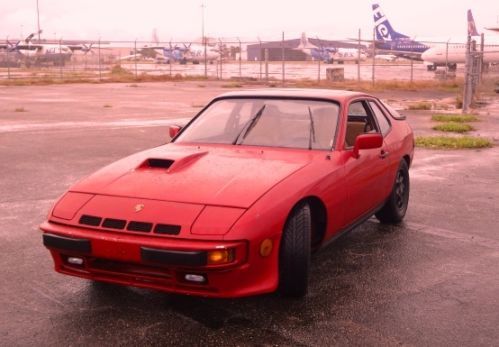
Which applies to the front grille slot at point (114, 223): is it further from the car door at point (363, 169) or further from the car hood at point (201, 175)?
the car door at point (363, 169)

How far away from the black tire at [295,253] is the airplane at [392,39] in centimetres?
4801

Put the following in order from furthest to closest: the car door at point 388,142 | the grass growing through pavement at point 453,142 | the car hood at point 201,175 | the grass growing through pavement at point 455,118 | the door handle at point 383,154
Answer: the grass growing through pavement at point 455,118, the grass growing through pavement at point 453,142, the car door at point 388,142, the door handle at point 383,154, the car hood at point 201,175

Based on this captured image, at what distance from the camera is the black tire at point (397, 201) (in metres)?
6.01

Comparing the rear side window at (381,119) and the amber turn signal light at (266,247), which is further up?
the rear side window at (381,119)

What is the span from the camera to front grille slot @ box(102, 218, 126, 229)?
12.2 feet

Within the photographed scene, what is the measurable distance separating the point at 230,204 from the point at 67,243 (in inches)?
39.4

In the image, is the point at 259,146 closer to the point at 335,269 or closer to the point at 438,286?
the point at 335,269

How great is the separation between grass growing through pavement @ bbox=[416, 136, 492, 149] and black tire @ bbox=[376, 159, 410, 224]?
520 centimetres

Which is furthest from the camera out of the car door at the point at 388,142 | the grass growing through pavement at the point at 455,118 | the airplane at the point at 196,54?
the airplane at the point at 196,54

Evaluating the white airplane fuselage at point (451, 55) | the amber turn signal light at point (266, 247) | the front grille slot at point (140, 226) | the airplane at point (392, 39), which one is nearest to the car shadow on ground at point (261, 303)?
the amber turn signal light at point (266, 247)

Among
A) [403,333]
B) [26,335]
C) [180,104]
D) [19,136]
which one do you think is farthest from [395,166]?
[180,104]

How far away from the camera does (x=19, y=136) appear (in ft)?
41.3

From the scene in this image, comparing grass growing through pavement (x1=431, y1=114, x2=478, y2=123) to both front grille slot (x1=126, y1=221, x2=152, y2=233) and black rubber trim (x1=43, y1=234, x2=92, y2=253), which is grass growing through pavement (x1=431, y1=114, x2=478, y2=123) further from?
black rubber trim (x1=43, y1=234, x2=92, y2=253)

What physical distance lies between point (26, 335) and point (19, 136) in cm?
966
